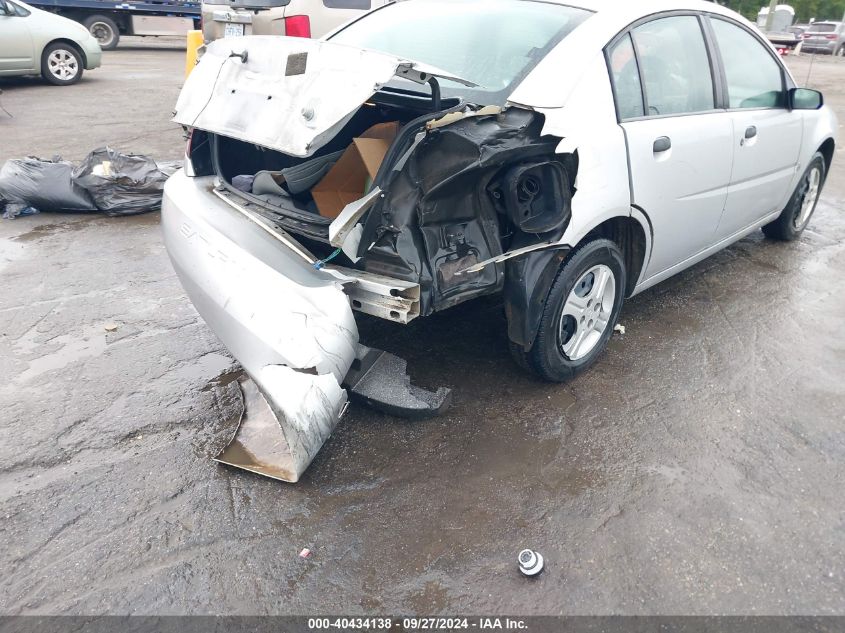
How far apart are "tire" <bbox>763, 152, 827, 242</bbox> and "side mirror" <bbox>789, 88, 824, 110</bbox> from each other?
0.76m

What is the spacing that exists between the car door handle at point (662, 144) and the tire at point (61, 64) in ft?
38.2

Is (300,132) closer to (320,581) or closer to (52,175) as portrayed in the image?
(320,581)

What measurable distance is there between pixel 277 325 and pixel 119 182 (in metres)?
4.08

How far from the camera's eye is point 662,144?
10.7 feet

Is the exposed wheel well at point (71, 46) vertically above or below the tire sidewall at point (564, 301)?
below

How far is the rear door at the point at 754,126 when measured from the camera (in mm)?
3863

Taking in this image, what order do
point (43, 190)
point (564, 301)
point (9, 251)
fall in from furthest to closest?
point (43, 190)
point (9, 251)
point (564, 301)

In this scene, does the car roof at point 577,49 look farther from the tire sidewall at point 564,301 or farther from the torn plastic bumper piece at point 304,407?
the torn plastic bumper piece at point 304,407

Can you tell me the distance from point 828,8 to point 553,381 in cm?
5484

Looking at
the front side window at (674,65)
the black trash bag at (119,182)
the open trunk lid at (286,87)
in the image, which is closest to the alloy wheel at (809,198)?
the front side window at (674,65)

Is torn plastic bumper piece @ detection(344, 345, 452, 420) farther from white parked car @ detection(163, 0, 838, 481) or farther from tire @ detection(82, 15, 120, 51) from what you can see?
tire @ detection(82, 15, 120, 51)

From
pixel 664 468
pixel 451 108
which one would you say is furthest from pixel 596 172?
pixel 664 468

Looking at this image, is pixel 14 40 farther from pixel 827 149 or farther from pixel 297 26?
pixel 827 149

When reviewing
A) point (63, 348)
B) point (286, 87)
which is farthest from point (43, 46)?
point (286, 87)
